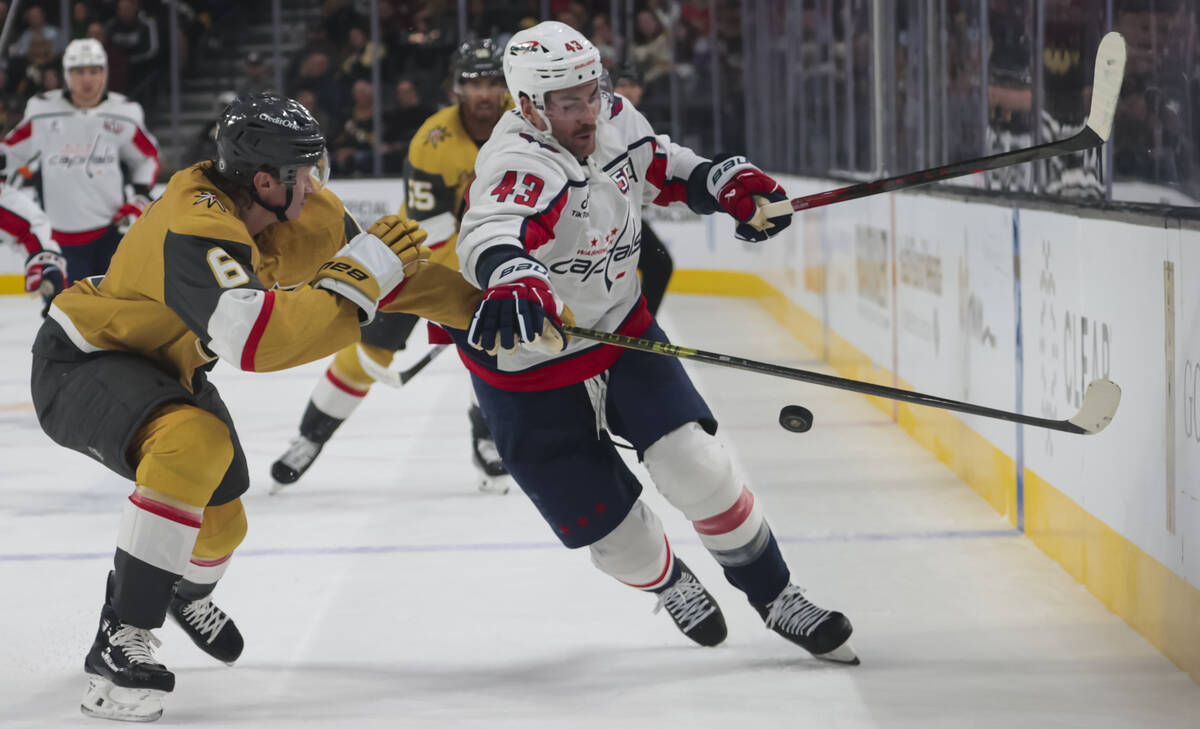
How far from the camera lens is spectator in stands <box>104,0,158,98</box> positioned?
1234 cm

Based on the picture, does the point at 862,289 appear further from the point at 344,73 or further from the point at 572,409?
the point at 344,73

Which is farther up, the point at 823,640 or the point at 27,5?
the point at 27,5

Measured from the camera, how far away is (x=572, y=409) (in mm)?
2604

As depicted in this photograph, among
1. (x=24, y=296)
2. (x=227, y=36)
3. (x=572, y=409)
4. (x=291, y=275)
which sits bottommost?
(x=24, y=296)

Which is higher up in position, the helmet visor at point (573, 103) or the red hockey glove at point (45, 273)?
the helmet visor at point (573, 103)

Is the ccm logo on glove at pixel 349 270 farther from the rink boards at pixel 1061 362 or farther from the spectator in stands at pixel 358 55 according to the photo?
the spectator in stands at pixel 358 55

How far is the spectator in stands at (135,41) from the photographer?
40.5 ft

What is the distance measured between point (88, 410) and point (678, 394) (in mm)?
992

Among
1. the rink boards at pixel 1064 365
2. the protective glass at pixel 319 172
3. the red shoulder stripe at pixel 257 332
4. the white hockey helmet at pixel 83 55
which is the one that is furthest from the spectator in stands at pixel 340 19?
the red shoulder stripe at pixel 257 332

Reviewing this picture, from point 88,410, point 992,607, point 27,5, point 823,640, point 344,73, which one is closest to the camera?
point 88,410

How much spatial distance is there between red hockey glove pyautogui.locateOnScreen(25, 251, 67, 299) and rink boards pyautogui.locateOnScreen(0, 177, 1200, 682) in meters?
3.07

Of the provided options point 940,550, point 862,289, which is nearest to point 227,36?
point 862,289

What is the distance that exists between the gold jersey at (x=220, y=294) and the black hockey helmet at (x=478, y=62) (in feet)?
4.96

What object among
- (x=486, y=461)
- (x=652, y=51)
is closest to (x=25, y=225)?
(x=486, y=461)
